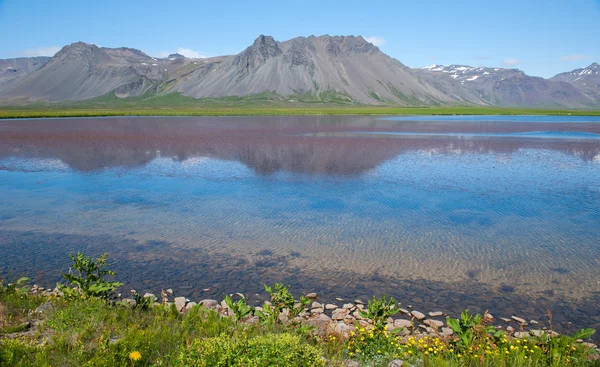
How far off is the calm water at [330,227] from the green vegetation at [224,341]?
9.22ft

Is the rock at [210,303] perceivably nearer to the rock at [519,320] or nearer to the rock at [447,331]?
the rock at [447,331]

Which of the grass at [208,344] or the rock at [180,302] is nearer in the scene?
the grass at [208,344]

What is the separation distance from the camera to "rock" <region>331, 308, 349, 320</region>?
10844 mm

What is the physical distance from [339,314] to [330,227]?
794 centimetres

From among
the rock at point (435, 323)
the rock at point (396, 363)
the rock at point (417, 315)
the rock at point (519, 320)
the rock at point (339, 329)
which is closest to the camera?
the rock at point (396, 363)

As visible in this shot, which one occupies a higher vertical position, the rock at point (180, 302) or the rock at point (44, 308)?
the rock at point (44, 308)

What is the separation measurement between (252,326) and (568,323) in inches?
315

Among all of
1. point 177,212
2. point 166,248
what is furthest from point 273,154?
point 166,248

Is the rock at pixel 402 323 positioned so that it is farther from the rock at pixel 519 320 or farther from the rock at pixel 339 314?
the rock at pixel 519 320

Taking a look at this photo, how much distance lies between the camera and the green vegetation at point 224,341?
285 inches

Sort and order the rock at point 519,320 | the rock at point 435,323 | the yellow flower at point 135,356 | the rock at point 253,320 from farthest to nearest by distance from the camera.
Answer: the rock at point 519,320 < the rock at point 435,323 < the rock at point 253,320 < the yellow flower at point 135,356

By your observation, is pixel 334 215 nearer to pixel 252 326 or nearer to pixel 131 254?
pixel 131 254

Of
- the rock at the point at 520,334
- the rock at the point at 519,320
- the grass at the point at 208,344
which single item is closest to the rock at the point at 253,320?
the grass at the point at 208,344

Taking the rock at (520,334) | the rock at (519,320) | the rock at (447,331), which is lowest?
the rock at (519,320)
